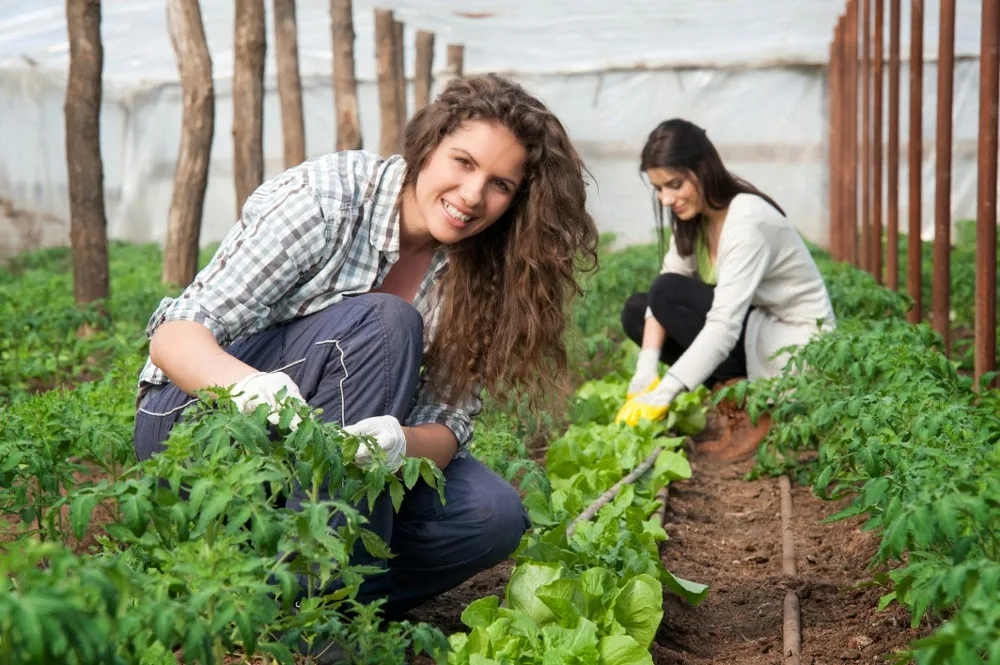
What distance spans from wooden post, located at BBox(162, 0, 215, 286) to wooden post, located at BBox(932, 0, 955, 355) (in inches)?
177

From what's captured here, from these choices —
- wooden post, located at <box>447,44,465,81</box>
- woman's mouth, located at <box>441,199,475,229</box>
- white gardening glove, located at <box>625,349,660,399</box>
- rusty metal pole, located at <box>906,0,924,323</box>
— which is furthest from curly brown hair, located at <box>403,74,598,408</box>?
wooden post, located at <box>447,44,465,81</box>

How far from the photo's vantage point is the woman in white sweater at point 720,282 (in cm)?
474

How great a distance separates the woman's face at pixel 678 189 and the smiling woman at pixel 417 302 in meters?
1.93

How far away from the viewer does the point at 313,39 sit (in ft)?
50.7

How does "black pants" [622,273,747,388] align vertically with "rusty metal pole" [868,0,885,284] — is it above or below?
below

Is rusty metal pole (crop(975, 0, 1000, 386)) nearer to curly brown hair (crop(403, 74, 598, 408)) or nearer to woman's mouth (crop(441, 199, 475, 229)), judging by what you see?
curly brown hair (crop(403, 74, 598, 408))

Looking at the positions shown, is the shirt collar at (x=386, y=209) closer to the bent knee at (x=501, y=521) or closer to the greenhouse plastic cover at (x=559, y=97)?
the bent knee at (x=501, y=521)

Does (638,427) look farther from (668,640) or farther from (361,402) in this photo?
(361,402)

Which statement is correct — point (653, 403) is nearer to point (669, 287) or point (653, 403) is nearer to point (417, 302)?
point (669, 287)

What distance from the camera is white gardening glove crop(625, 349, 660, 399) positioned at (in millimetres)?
5117

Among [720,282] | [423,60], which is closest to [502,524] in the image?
[720,282]

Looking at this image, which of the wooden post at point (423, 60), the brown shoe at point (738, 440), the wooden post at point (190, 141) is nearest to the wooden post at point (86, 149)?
the wooden post at point (190, 141)

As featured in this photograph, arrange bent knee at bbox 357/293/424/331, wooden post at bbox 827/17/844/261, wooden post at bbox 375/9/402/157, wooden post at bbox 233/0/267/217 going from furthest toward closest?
wooden post at bbox 375/9/402/157, wooden post at bbox 827/17/844/261, wooden post at bbox 233/0/267/217, bent knee at bbox 357/293/424/331

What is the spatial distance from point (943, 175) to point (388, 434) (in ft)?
13.3
